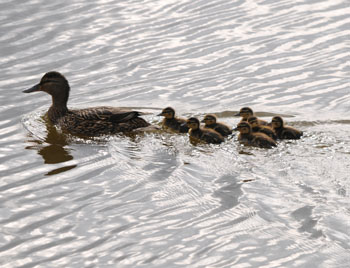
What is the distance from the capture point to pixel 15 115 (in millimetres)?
7234

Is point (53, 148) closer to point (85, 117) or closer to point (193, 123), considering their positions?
point (85, 117)

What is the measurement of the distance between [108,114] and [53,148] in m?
0.58

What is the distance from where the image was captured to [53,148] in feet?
21.4

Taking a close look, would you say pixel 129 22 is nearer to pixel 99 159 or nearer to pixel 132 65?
pixel 132 65

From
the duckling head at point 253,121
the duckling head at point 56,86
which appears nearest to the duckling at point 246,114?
the duckling head at point 253,121

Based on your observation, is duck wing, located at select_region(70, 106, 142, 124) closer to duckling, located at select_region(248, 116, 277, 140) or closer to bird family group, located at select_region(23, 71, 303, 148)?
bird family group, located at select_region(23, 71, 303, 148)

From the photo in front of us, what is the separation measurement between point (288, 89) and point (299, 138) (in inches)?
54.2

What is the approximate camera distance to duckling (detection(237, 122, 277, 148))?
6137mm

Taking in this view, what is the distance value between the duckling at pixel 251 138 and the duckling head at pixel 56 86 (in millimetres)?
1754

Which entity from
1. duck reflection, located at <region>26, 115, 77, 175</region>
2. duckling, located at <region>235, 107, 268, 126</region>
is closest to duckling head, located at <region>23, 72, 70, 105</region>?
duck reflection, located at <region>26, 115, 77, 175</region>

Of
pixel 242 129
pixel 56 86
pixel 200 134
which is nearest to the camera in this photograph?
pixel 242 129

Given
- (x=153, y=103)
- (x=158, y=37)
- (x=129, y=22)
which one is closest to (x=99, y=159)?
(x=153, y=103)

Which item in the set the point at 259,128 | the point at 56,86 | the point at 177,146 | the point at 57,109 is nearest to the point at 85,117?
the point at 57,109

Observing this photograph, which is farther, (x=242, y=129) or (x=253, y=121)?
(x=253, y=121)
